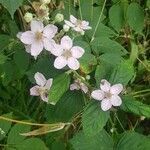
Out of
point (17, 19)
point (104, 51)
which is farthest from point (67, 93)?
point (17, 19)

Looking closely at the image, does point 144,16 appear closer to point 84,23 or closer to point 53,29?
point 84,23

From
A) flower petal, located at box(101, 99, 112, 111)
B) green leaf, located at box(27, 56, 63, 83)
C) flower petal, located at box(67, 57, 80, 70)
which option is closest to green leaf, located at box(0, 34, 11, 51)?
green leaf, located at box(27, 56, 63, 83)

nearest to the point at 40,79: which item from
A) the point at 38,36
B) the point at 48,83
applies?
the point at 48,83

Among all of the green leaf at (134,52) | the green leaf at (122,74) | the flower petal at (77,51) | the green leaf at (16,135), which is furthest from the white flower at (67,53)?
the green leaf at (134,52)

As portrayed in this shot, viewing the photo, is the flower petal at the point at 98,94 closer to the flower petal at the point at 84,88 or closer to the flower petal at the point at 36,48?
the flower petal at the point at 84,88

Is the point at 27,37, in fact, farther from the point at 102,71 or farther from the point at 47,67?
the point at 102,71

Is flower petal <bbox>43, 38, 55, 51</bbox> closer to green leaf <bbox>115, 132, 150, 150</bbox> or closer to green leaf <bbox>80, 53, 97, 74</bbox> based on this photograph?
green leaf <bbox>80, 53, 97, 74</bbox>
